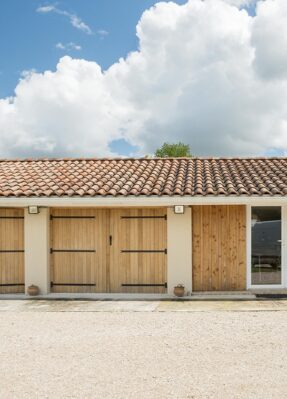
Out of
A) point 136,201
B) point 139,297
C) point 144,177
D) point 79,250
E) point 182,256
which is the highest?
point 144,177

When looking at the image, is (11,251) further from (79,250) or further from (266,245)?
(266,245)

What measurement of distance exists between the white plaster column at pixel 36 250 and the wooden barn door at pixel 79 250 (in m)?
A: 0.27

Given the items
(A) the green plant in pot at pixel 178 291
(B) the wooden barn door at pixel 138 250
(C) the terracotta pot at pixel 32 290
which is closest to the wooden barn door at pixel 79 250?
(B) the wooden barn door at pixel 138 250

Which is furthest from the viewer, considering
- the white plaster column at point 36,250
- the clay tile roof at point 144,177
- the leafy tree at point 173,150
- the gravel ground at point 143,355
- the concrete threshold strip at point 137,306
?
the leafy tree at point 173,150

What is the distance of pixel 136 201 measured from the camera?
1055 cm

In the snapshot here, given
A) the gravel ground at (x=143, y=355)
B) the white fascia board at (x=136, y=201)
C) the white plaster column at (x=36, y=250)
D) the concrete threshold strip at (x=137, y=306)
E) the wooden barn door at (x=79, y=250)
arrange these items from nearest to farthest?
the gravel ground at (x=143, y=355)
the concrete threshold strip at (x=137, y=306)
the white fascia board at (x=136, y=201)
the white plaster column at (x=36, y=250)
the wooden barn door at (x=79, y=250)

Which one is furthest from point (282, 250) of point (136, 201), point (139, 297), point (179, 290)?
point (136, 201)

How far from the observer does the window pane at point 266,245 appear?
11.1 metres

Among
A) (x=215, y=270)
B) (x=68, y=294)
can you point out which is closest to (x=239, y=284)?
(x=215, y=270)

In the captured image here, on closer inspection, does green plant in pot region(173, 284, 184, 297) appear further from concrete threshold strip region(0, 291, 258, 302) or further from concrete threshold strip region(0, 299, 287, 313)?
concrete threshold strip region(0, 299, 287, 313)

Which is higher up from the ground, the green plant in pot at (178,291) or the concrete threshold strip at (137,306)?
the green plant in pot at (178,291)

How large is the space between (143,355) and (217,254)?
17.4 feet

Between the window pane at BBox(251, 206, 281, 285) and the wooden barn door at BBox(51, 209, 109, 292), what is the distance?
142 inches

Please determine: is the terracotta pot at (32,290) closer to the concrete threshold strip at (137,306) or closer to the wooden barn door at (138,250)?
the concrete threshold strip at (137,306)
